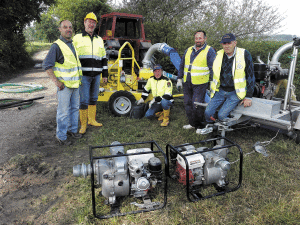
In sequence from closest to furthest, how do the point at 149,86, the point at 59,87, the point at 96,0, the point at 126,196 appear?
the point at 126,196 → the point at 59,87 → the point at 149,86 → the point at 96,0

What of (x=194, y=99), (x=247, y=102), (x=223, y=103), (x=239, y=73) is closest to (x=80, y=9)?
(x=194, y=99)

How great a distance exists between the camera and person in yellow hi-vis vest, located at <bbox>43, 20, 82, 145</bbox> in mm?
3651

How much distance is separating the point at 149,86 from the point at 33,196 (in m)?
3.23

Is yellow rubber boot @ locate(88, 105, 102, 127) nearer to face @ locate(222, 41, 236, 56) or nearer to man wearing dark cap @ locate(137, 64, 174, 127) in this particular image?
man wearing dark cap @ locate(137, 64, 174, 127)

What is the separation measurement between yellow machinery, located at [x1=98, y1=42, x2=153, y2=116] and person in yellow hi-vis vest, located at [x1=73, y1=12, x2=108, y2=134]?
0.66 meters

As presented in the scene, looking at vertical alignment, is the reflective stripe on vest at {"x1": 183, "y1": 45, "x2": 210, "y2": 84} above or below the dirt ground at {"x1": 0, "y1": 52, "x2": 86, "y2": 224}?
above

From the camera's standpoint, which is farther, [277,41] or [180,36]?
[180,36]

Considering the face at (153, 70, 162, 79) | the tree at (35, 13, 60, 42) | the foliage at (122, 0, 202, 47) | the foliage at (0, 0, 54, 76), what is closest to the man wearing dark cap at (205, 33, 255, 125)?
the face at (153, 70, 162, 79)

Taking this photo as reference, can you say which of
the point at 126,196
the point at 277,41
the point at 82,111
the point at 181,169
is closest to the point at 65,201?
the point at 126,196

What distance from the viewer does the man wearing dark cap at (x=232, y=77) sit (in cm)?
349

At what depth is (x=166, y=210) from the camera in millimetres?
2475

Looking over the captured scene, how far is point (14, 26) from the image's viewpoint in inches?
500

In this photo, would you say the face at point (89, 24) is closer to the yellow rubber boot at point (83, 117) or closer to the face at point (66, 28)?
the face at point (66, 28)

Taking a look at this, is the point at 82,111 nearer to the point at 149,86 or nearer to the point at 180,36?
the point at 149,86
